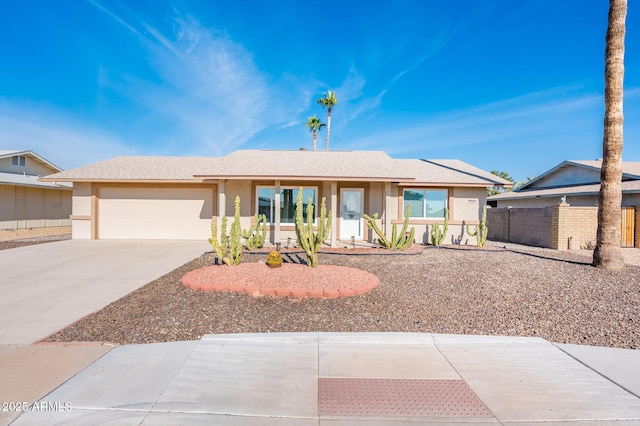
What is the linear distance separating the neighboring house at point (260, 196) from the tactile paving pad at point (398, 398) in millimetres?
9312

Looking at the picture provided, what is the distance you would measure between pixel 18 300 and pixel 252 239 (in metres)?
6.47

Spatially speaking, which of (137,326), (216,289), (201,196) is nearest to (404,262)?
(216,289)

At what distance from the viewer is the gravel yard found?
4492mm

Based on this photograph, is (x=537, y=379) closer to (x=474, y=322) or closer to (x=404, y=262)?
(x=474, y=322)

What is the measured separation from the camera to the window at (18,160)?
18.9 meters

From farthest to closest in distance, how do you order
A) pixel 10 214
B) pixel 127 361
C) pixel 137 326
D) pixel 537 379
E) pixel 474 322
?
pixel 10 214, pixel 474 322, pixel 137 326, pixel 127 361, pixel 537 379

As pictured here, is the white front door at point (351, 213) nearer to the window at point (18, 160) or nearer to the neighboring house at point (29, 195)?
the neighboring house at point (29, 195)

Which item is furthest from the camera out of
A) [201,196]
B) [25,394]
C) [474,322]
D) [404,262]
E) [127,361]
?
[201,196]

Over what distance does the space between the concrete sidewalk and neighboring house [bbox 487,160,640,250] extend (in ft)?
34.6

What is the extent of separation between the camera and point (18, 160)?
19.3m

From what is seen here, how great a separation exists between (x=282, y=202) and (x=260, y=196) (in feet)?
3.44


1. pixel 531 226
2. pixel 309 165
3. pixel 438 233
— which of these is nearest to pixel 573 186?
pixel 531 226

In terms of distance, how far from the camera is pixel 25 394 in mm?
2930

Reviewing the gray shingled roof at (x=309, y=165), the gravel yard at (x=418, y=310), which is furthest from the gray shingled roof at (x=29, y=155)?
the gravel yard at (x=418, y=310)
